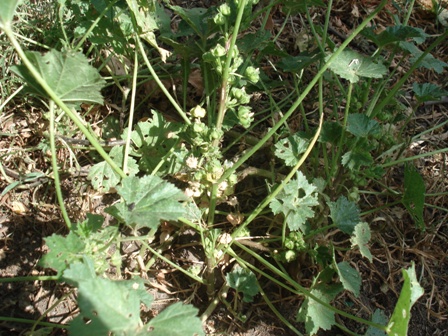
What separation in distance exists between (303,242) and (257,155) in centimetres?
48

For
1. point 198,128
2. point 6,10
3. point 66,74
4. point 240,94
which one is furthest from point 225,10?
point 6,10

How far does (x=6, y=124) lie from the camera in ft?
6.15

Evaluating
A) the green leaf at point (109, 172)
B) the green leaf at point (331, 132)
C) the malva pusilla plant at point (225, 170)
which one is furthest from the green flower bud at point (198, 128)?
the green leaf at point (331, 132)

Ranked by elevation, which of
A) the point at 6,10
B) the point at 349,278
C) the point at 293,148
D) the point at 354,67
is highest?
the point at 6,10

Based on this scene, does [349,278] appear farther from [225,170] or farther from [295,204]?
[225,170]

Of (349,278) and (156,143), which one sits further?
(156,143)

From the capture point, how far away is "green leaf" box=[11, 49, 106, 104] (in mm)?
1177

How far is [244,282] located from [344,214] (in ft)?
1.20

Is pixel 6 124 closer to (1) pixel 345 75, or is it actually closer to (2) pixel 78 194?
(2) pixel 78 194

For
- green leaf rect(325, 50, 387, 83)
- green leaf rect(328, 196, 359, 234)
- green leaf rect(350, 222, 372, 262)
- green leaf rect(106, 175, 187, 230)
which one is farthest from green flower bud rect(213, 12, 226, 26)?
green leaf rect(350, 222, 372, 262)

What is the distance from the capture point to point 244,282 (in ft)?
5.08

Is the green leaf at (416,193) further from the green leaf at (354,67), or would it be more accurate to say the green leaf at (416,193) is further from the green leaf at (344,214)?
the green leaf at (354,67)

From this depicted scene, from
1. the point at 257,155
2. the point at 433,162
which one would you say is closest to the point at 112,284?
the point at 257,155

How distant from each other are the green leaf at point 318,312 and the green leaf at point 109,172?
646 millimetres
